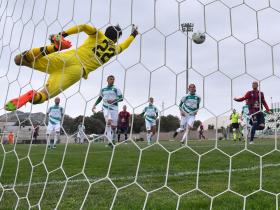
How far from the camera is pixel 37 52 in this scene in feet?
11.5

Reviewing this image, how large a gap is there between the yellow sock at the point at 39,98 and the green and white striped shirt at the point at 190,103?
3.72ft

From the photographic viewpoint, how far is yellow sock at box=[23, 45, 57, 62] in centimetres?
336

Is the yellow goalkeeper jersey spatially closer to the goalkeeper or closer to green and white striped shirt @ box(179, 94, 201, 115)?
the goalkeeper

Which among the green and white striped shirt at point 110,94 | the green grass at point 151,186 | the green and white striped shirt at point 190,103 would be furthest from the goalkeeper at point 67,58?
the green and white striped shirt at point 190,103

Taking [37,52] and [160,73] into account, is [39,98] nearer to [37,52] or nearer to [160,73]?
[37,52]

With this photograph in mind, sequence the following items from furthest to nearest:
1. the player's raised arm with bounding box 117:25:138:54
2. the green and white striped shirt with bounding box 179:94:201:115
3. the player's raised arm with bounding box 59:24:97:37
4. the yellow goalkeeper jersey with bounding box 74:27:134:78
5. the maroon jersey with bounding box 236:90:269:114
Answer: the player's raised arm with bounding box 59:24:97:37, the yellow goalkeeper jersey with bounding box 74:27:134:78, the player's raised arm with bounding box 117:25:138:54, the green and white striped shirt with bounding box 179:94:201:115, the maroon jersey with bounding box 236:90:269:114

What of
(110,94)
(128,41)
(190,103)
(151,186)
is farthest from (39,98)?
(190,103)

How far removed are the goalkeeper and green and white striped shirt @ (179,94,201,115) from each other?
61 cm

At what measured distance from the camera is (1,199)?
10.4 ft

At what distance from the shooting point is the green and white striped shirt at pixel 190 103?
94.9 inches

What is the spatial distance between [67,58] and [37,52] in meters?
0.42

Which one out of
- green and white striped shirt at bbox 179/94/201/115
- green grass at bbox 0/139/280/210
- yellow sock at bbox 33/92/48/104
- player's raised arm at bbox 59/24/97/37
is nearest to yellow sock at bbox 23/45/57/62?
player's raised arm at bbox 59/24/97/37

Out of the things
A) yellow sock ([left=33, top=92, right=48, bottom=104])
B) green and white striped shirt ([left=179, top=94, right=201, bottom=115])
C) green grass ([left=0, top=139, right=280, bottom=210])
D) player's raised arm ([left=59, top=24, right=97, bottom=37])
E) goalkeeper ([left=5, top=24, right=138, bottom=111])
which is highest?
player's raised arm ([left=59, top=24, right=97, bottom=37])

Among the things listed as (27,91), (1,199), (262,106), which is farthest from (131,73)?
(1,199)
